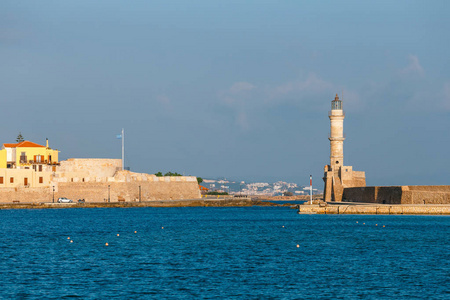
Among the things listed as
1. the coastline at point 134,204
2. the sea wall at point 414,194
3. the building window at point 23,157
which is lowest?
the coastline at point 134,204

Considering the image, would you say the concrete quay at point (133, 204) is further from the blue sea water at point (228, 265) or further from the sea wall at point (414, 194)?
the blue sea water at point (228, 265)

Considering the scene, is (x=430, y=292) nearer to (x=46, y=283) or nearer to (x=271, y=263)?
(x=271, y=263)

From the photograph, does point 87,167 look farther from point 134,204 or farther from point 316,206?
point 316,206

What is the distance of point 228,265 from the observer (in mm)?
29359

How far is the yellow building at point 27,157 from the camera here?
331 feet

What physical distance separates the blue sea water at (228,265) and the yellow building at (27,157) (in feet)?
179

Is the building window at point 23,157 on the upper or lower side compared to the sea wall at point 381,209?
upper

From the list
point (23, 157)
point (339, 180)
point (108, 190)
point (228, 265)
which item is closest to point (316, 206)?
point (339, 180)

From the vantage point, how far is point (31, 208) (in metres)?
92.6

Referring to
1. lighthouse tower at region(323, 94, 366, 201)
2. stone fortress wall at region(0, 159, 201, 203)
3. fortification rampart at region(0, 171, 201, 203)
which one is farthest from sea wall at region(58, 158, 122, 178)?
lighthouse tower at region(323, 94, 366, 201)

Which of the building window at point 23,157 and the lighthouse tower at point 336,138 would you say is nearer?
the lighthouse tower at point 336,138

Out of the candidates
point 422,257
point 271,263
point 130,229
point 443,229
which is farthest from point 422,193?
point 271,263

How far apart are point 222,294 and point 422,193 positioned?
47.0 m

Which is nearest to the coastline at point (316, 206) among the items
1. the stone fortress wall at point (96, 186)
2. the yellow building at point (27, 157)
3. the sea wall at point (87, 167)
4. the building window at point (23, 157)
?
the stone fortress wall at point (96, 186)
